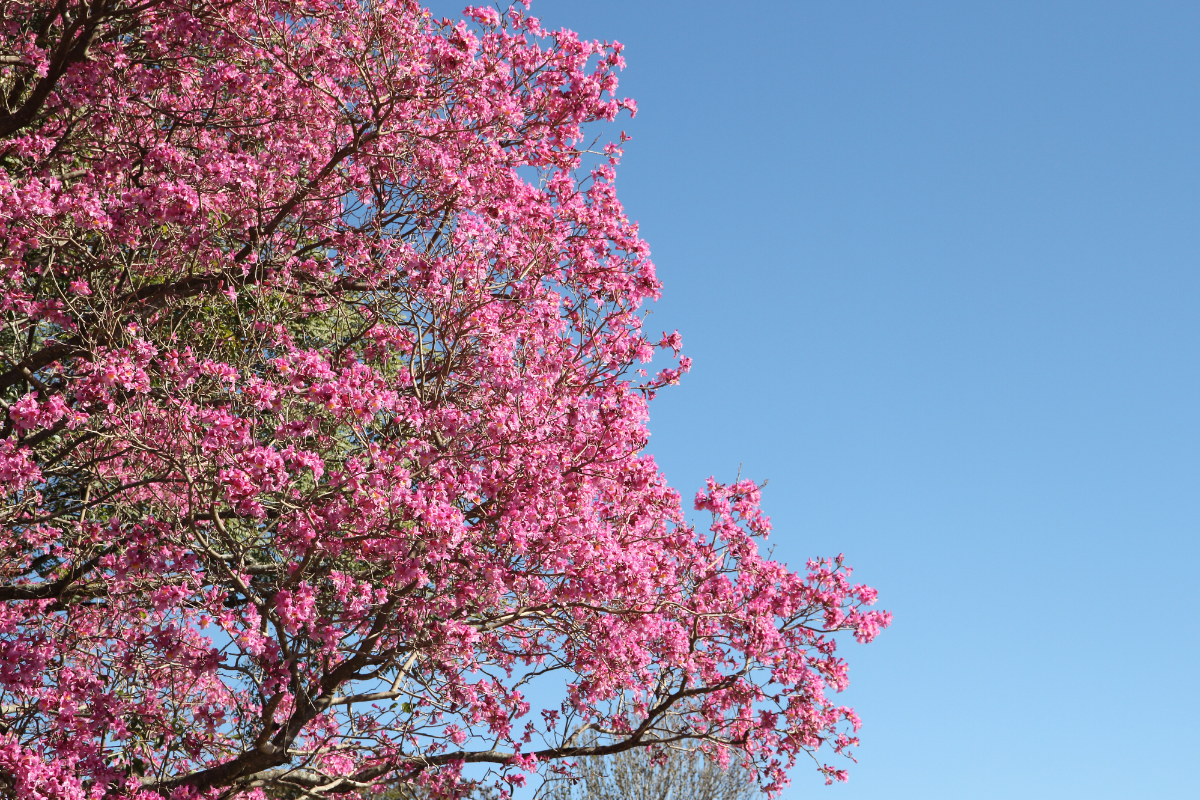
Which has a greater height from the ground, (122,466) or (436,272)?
(436,272)

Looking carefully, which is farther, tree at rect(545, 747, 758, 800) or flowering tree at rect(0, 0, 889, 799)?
tree at rect(545, 747, 758, 800)

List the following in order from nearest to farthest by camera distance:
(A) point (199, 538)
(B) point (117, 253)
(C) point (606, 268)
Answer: (A) point (199, 538), (B) point (117, 253), (C) point (606, 268)

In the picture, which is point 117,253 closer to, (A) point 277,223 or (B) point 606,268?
(A) point 277,223

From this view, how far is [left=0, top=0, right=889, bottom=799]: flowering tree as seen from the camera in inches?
310

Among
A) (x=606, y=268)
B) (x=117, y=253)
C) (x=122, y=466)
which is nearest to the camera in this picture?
(x=117, y=253)

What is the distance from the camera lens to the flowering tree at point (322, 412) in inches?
310

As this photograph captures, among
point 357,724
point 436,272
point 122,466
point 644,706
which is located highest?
point 436,272

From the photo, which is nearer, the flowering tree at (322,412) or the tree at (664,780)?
the flowering tree at (322,412)

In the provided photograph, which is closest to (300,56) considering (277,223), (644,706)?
(277,223)

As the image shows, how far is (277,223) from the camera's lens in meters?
9.31

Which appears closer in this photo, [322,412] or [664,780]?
[322,412]

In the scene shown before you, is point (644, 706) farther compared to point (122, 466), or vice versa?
point (644, 706)

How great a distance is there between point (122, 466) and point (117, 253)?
207cm

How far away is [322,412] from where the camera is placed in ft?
28.0
